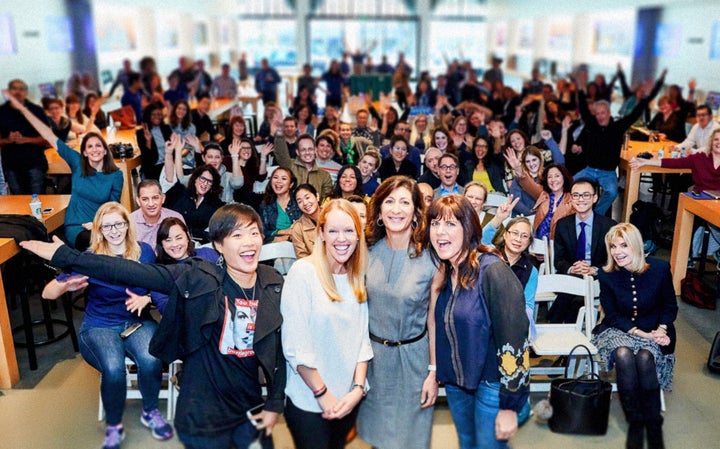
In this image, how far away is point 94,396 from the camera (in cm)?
366

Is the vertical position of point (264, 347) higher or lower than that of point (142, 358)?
higher

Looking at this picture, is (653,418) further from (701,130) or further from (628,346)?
(701,130)

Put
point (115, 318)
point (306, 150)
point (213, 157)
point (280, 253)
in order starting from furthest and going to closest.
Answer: point (306, 150), point (213, 157), point (280, 253), point (115, 318)

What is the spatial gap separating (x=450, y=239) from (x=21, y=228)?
312 cm

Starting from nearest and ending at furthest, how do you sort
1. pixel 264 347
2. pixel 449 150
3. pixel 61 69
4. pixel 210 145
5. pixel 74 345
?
pixel 264 347
pixel 74 345
pixel 210 145
pixel 449 150
pixel 61 69

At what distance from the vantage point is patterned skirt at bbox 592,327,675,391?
11.2 feet

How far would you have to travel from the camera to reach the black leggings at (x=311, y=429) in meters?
2.14

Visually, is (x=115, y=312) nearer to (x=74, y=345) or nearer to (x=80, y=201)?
(x=74, y=345)

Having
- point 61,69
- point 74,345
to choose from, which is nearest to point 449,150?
point 74,345

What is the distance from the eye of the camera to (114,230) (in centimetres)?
311

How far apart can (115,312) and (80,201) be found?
1.79 m

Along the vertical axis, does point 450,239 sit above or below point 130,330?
above

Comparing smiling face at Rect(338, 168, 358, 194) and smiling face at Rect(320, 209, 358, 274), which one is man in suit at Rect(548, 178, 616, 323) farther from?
smiling face at Rect(320, 209, 358, 274)

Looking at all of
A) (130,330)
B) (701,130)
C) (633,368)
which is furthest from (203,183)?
(701,130)
